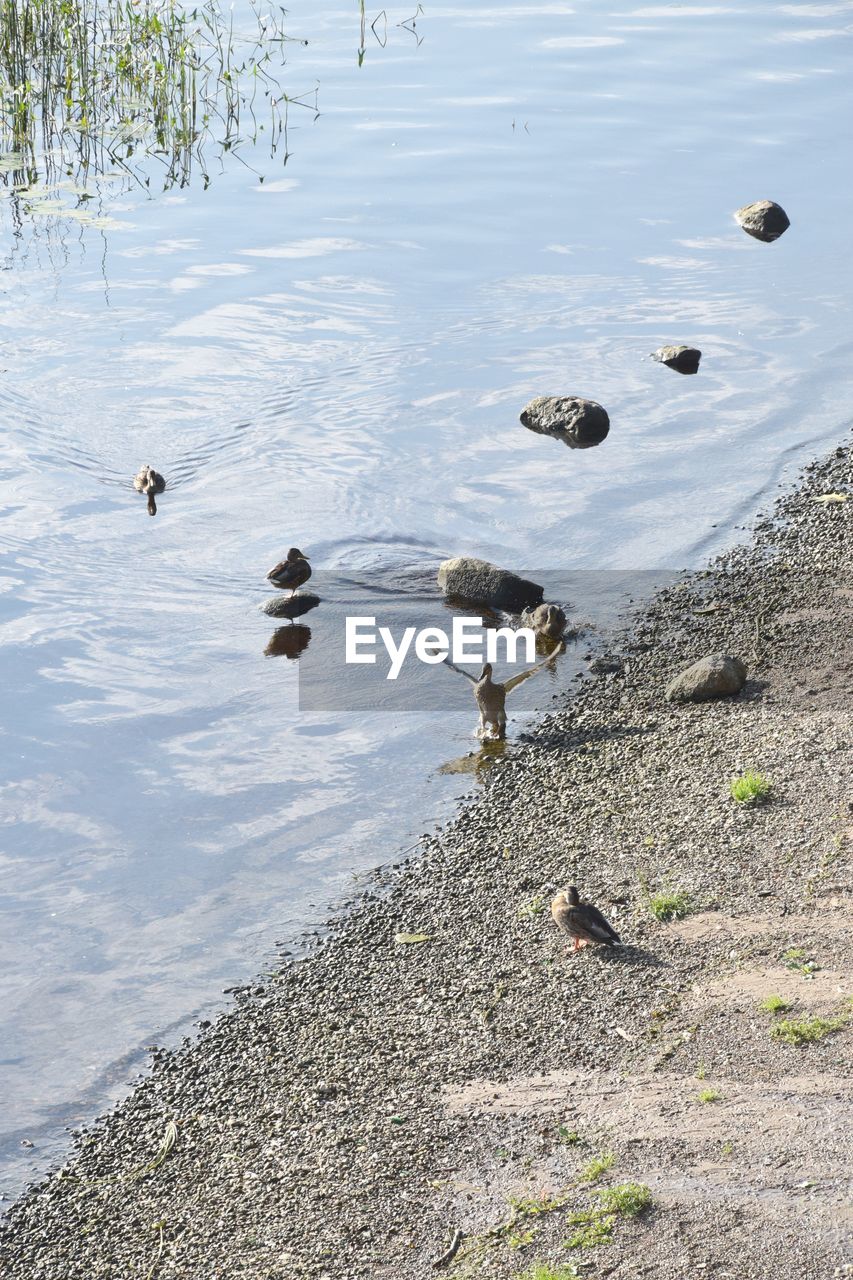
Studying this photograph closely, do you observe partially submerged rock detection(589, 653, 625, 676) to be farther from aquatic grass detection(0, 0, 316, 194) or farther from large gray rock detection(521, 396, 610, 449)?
aquatic grass detection(0, 0, 316, 194)

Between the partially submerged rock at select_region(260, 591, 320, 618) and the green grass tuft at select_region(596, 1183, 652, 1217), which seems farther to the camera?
the partially submerged rock at select_region(260, 591, 320, 618)

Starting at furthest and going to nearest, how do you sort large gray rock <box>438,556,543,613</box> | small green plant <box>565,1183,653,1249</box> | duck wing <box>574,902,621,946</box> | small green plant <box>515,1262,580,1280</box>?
large gray rock <box>438,556,543,613</box>, duck wing <box>574,902,621,946</box>, small green plant <box>565,1183,653,1249</box>, small green plant <box>515,1262,580,1280</box>

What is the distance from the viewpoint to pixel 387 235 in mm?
19094

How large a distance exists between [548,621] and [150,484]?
4253mm

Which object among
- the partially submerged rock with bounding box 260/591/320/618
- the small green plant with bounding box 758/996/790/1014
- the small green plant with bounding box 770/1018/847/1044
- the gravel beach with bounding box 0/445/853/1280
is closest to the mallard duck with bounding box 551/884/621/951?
the gravel beach with bounding box 0/445/853/1280

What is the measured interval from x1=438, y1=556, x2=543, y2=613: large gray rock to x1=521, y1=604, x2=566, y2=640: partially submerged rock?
0.30 metres

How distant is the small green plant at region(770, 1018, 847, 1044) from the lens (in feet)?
20.4

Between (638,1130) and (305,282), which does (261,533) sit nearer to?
(305,282)

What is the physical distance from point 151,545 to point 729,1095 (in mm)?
8400

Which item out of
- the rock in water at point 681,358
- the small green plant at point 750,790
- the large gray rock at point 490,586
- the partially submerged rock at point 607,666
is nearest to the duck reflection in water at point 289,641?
the large gray rock at point 490,586

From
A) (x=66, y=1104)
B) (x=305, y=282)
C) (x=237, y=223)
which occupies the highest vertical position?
(x=237, y=223)

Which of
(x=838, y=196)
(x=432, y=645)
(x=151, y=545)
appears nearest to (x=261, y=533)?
(x=151, y=545)

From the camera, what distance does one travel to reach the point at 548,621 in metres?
11.5

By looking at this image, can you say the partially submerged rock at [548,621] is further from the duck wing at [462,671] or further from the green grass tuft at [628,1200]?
the green grass tuft at [628,1200]
